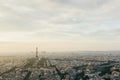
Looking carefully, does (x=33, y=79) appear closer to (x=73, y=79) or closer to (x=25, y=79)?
(x=25, y=79)

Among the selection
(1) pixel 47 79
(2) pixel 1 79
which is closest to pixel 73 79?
(1) pixel 47 79

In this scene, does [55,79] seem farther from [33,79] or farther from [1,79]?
[1,79]

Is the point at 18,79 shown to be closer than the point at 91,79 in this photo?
No

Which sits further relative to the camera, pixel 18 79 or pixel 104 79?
pixel 18 79

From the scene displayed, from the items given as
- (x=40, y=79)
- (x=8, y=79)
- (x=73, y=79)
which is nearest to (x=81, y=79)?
(x=73, y=79)

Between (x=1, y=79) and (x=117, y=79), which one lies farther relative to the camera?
(x=1, y=79)

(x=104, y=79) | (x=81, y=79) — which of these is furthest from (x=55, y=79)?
(x=104, y=79)

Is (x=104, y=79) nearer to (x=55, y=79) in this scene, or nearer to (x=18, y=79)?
(x=55, y=79)
